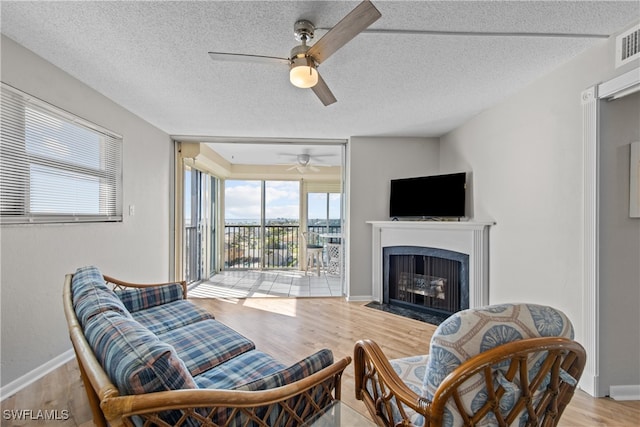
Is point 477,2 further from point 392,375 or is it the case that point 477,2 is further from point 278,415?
point 278,415

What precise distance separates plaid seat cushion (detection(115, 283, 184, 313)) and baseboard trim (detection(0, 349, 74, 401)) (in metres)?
0.62

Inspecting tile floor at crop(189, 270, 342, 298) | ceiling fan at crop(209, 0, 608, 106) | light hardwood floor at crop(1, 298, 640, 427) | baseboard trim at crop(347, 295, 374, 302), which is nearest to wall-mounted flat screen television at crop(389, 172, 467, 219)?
baseboard trim at crop(347, 295, 374, 302)

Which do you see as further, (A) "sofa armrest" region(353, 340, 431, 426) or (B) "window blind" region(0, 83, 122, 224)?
(B) "window blind" region(0, 83, 122, 224)

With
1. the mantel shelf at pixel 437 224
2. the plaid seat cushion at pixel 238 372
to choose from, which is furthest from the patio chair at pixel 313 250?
the plaid seat cushion at pixel 238 372

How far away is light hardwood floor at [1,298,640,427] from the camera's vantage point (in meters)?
1.74

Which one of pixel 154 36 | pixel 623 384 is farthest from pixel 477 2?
pixel 623 384

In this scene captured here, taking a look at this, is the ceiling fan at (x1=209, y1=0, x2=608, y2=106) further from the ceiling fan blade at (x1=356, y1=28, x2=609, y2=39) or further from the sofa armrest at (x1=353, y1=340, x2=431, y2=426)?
the sofa armrest at (x1=353, y1=340, x2=431, y2=426)

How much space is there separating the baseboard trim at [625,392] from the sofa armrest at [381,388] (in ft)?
5.59

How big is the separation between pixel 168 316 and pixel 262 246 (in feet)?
14.8

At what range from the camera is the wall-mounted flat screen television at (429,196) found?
11.1ft

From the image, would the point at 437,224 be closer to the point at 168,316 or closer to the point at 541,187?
the point at 541,187

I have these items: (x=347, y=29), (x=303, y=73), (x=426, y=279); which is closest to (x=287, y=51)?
(x=303, y=73)

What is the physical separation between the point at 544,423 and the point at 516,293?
5.98 ft

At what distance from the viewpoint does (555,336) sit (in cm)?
94
